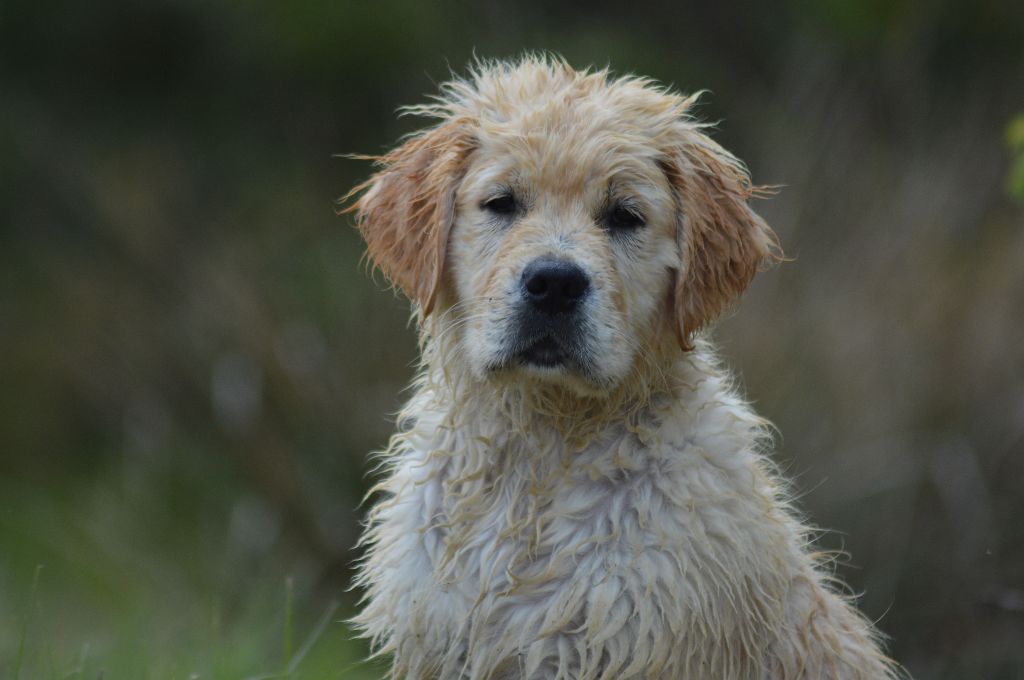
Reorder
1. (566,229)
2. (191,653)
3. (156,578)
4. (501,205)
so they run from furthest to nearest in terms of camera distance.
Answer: (156,578) < (191,653) < (501,205) < (566,229)

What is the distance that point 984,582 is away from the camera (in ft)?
29.5

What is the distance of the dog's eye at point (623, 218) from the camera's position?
16.8 feet

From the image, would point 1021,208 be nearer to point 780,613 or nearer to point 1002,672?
point 1002,672

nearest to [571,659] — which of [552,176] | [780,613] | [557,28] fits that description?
[780,613]

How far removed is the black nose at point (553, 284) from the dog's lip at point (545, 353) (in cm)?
12

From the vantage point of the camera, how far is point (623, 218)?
5160 mm

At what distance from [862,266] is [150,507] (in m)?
6.15

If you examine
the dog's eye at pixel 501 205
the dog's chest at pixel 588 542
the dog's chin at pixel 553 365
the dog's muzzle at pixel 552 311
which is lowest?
the dog's chest at pixel 588 542

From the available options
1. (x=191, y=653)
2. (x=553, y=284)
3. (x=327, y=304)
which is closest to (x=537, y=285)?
(x=553, y=284)

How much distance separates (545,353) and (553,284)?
27cm

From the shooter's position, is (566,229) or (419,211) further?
(419,211)

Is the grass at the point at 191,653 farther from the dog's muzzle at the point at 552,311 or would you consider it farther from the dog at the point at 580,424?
the dog's muzzle at the point at 552,311

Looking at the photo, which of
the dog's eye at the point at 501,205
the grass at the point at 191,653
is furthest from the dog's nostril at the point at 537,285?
the grass at the point at 191,653

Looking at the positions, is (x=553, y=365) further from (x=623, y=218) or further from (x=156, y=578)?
(x=156, y=578)
